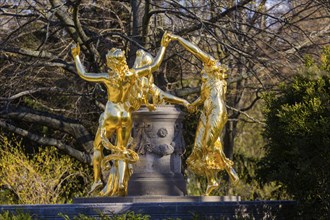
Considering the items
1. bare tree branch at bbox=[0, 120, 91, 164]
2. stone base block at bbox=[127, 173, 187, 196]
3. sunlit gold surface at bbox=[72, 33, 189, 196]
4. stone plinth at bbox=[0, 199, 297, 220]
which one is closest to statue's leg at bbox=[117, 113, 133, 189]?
sunlit gold surface at bbox=[72, 33, 189, 196]

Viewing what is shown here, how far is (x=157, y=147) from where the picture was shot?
40.8ft

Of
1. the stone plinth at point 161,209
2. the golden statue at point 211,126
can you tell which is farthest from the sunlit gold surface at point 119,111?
the golden statue at point 211,126

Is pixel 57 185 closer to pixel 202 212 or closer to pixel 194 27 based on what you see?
pixel 194 27

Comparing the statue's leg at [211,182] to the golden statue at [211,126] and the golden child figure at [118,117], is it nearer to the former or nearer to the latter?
the golden statue at [211,126]

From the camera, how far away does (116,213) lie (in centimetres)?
1056

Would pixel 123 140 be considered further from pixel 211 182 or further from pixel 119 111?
pixel 211 182

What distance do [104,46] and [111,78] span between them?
20.9 ft

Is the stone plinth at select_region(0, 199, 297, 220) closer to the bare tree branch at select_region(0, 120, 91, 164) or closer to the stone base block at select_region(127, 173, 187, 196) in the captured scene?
the stone base block at select_region(127, 173, 187, 196)

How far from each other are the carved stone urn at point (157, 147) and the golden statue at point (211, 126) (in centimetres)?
37

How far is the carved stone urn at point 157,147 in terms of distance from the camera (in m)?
12.3

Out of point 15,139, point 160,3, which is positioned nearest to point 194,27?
point 160,3

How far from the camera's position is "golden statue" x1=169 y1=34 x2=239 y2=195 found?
12086mm

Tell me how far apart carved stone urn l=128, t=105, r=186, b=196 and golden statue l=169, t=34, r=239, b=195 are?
14.4 inches

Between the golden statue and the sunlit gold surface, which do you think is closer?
the sunlit gold surface
